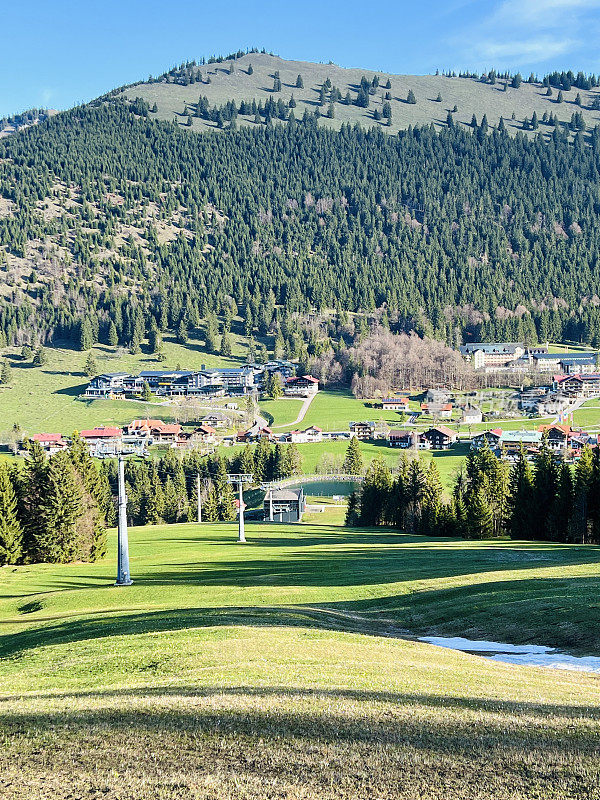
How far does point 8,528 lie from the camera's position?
62.7 m

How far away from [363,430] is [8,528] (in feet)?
457

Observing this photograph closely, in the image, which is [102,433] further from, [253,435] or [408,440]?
[408,440]

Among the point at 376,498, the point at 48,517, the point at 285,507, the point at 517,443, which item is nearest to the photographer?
the point at 48,517

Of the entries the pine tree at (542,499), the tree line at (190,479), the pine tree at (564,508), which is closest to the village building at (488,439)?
the tree line at (190,479)

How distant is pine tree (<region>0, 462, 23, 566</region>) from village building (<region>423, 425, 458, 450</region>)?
129787 mm

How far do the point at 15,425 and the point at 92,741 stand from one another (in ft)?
609

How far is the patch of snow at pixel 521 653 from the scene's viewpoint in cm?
2370

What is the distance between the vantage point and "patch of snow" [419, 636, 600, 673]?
23.7m

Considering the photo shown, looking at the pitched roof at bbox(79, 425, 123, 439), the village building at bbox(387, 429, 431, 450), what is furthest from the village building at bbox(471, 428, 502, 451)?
the pitched roof at bbox(79, 425, 123, 439)

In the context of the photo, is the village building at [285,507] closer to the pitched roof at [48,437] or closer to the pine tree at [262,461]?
the pine tree at [262,461]

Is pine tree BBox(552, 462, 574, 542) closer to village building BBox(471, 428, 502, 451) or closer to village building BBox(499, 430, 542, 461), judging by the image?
village building BBox(499, 430, 542, 461)

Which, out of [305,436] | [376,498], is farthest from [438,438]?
[376,498]

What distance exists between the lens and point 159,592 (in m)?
42.0

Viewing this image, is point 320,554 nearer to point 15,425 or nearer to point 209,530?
point 209,530
